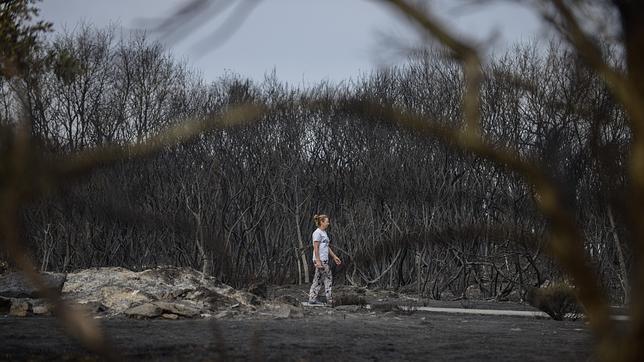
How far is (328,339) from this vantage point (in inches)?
398

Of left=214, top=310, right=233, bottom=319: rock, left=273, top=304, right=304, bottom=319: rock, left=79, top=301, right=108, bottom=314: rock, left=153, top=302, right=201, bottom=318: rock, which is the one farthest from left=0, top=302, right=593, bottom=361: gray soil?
left=79, top=301, right=108, bottom=314: rock

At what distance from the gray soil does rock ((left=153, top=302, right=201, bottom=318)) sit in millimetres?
465

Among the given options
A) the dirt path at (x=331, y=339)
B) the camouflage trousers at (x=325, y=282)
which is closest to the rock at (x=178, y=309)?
the dirt path at (x=331, y=339)

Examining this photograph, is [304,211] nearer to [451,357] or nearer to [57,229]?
[57,229]

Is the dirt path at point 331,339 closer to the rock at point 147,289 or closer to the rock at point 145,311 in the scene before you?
the rock at point 145,311

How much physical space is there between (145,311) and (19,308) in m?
2.03

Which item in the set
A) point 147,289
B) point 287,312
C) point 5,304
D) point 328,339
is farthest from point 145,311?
point 328,339

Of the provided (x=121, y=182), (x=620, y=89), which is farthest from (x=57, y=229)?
(x=620, y=89)

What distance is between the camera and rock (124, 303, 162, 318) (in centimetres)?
1294

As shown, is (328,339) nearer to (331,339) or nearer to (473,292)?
(331,339)

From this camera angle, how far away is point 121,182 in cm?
2095

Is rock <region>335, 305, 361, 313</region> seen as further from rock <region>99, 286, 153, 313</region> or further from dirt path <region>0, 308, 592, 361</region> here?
rock <region>99, 286, 153, 313</region>

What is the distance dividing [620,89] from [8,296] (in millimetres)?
14440

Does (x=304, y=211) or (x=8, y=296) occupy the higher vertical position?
(x=304, y=211)
